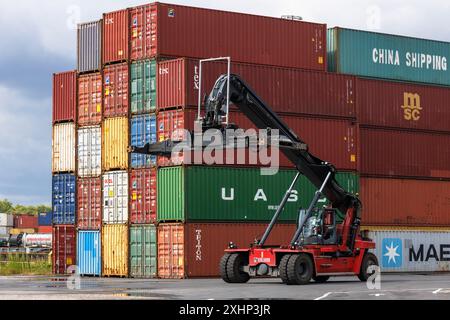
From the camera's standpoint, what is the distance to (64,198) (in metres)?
47.4

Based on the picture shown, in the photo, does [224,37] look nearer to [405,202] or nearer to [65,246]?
[65,246]

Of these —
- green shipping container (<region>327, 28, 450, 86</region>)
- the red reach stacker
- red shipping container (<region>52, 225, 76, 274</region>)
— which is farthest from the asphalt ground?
green shipping container (<region>327, 28, 450, 86</region>)

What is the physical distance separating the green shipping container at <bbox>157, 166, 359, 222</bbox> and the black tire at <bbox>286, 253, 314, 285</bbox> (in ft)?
29.1

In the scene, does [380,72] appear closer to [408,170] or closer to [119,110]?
[408,170]

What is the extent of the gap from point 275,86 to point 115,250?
10460 millimetres

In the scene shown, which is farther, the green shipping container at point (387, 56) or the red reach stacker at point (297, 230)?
the green shipping container at point (387, 56)

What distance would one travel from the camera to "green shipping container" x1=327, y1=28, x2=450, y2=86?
163 ft

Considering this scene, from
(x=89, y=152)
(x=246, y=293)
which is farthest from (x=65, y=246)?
(x=246, y=293)

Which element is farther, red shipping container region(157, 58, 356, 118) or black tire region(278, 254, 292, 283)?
red shipping container region(157, 58, 356, 118)

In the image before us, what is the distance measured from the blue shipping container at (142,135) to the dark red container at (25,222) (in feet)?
348

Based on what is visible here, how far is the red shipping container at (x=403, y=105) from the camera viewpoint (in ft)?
160

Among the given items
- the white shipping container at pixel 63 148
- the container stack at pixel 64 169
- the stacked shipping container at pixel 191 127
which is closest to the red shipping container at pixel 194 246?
the stacked shipping container at pixel 191 127

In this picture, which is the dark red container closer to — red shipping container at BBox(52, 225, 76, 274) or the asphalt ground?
red shipping container at BBox(52, 225, 76, 274)

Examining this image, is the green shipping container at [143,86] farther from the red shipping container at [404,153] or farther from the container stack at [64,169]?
the red shipping container at [404,153]
